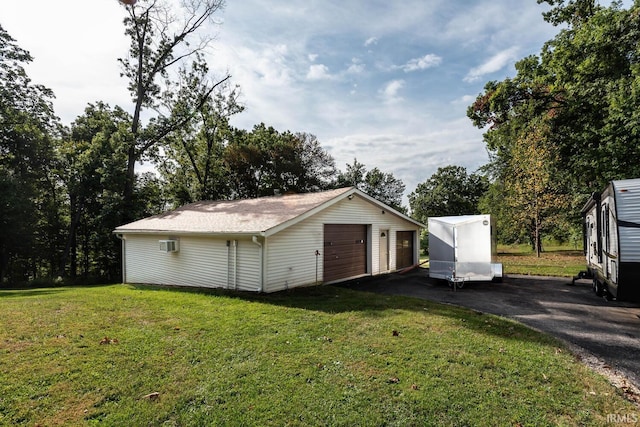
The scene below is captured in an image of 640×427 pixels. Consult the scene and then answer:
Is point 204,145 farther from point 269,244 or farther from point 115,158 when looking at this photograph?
point 269,244

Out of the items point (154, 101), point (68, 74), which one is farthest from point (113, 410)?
point (154, 101)

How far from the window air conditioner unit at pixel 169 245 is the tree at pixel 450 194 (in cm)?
3076

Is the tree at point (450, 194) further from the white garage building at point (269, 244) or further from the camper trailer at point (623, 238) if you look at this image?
the camper trailer at point (623, 238)

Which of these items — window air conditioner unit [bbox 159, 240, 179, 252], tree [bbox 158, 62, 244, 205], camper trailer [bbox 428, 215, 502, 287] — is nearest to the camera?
camper trailer [bbox 428, 215, 502, 287]

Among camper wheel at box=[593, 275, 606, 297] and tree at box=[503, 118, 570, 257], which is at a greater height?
tree at box=[503, 118, 570, 257]

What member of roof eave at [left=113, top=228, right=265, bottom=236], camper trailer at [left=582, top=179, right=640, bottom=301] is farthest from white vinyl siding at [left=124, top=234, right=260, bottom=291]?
camper trailer at [left=582, top=179, right=640, bottom=301]

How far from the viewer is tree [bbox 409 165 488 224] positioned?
1404 inches

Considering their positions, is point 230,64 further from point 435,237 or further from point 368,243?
point 435,237

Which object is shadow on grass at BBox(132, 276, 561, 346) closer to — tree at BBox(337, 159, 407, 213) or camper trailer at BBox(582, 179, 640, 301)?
camper trailer at BBox(582, 179, 640, 301)

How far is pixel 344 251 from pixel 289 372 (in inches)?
315

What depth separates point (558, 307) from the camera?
7.36 meters

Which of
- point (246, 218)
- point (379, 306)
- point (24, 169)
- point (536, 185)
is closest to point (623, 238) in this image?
point (379, 306)
